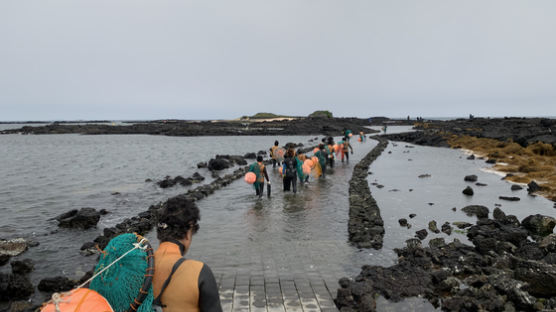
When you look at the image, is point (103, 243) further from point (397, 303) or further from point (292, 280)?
point (397, 303)

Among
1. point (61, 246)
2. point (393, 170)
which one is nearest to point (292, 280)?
point (61, 246)

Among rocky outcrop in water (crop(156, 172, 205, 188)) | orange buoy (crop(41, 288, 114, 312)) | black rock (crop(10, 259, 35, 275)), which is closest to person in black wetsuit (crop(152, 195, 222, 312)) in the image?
orange buoy (crop(41, 288, 114, 312))

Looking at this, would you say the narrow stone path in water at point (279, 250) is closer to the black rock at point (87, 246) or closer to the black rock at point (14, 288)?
the black rock at point (87, 246)

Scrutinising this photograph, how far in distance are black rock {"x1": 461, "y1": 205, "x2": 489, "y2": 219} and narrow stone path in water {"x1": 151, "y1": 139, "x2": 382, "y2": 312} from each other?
4737 millimetres

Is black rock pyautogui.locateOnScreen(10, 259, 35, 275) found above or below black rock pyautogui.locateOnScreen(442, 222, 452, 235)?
below

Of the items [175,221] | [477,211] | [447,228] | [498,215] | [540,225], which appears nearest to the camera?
[175,221]

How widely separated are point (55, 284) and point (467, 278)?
9.58m

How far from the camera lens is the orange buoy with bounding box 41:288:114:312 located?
7.43 ft

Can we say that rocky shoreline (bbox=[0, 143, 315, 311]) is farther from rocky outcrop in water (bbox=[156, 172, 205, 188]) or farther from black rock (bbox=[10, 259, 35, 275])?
rocky outcrop in water (bbox=[156, 172, 205, 188])

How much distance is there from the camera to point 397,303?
22.7 ft

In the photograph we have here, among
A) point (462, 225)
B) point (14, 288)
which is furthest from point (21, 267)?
point (462, 225)

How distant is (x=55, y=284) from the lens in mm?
8430

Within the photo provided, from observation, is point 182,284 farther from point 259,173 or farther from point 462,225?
point 259,173

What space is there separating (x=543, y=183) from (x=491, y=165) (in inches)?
377
